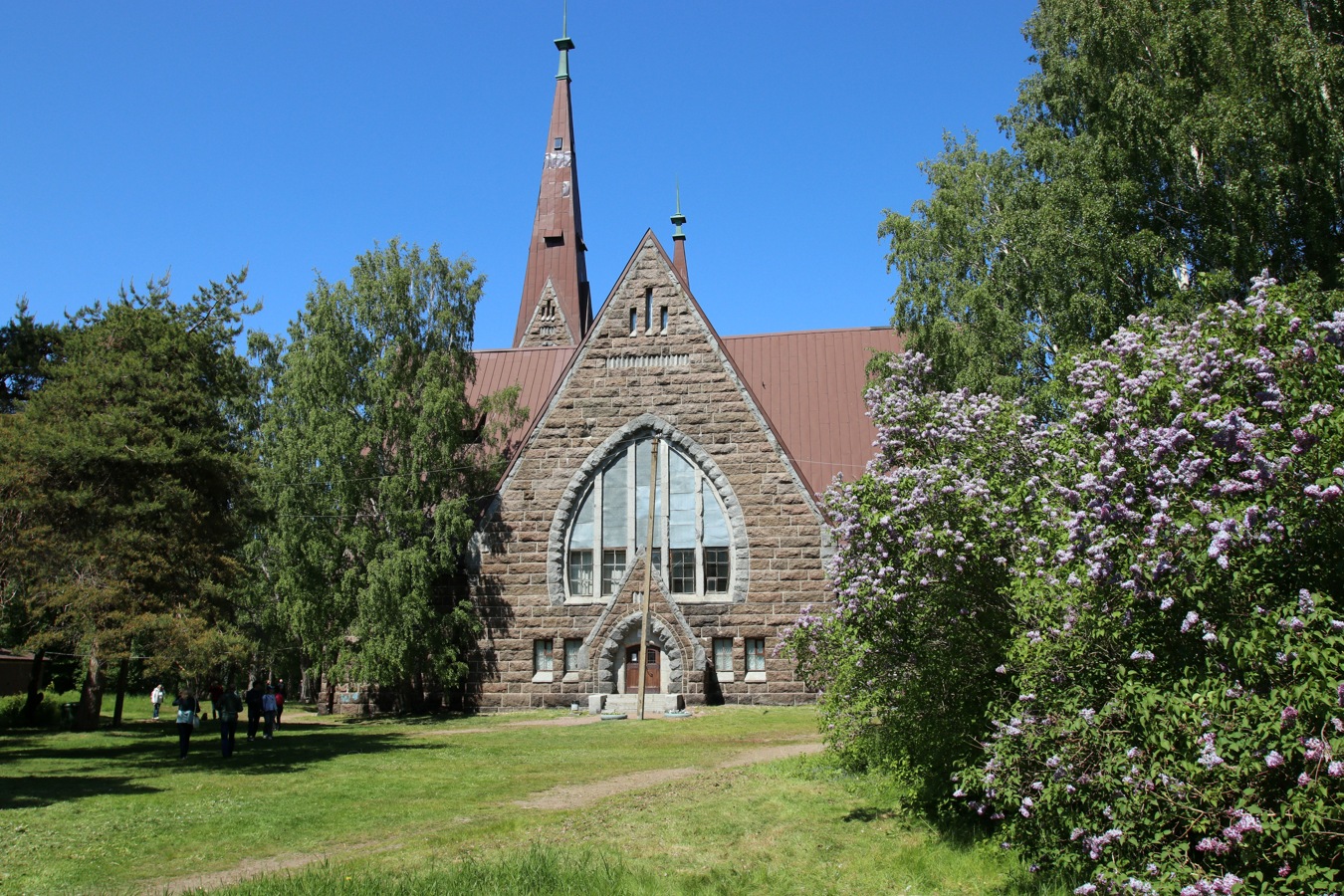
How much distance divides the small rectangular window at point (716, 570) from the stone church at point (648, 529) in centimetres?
4

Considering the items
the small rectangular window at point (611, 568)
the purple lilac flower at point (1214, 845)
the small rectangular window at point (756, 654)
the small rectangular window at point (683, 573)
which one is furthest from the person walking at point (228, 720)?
the purple lilac flower at point (1214, 845)

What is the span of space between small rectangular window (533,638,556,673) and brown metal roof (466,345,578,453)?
848 cm

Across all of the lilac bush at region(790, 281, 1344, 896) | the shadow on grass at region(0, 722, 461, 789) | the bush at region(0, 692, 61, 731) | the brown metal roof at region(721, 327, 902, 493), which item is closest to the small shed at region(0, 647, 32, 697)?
the bush at region(0, 692, 61, 731)

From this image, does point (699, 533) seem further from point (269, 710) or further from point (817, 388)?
point (269, 710)

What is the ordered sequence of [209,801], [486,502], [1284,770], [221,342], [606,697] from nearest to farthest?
[1284,770], [209,801], [221,342], [606,697], [486,502]

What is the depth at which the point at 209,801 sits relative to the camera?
42.2ft

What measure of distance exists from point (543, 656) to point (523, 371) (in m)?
11.2

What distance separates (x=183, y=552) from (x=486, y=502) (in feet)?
33.7

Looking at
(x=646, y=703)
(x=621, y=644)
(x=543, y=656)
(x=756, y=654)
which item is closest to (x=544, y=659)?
(x=543, y=656)

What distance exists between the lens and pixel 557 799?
12492 millimetres

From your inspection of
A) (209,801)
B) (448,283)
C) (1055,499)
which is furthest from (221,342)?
(1055,499)

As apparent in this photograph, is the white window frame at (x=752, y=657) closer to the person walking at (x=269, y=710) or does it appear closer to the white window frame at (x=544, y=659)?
the white window frame at (x=544, y=659)

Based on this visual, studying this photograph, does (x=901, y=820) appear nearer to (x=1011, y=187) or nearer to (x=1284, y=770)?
(x=1284, y=770)

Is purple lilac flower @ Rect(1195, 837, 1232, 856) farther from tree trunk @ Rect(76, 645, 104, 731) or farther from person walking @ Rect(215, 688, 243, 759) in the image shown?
tree trunk @ Rect(76, 645, 104, 731)
